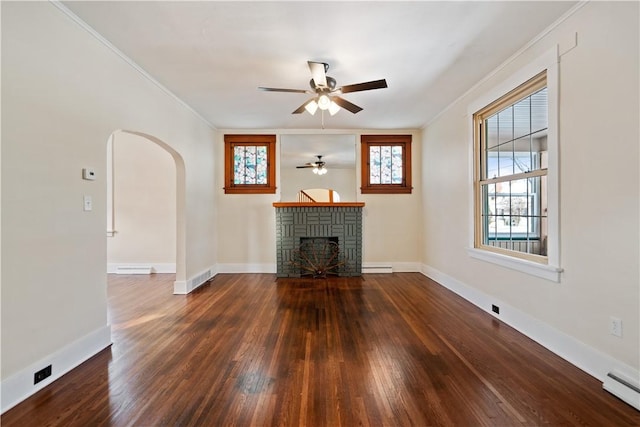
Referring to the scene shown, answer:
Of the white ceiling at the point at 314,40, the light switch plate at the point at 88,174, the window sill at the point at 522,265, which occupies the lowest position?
the window sill at the point at 522,265

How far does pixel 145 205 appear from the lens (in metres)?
5.54

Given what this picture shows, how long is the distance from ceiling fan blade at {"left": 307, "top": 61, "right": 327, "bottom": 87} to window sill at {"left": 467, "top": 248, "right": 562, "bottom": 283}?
8.45 feet

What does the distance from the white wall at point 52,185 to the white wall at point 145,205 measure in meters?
2.86

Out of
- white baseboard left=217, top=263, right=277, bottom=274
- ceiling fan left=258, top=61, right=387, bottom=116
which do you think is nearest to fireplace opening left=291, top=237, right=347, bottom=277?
white baseboard left=217, top=263, right=277, bottom=274

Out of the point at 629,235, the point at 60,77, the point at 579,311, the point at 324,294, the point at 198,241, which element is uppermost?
the point at 60,77

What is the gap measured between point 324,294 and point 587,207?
299 centimetres

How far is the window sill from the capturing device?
2.37 m


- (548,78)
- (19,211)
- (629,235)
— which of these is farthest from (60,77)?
(629,235)

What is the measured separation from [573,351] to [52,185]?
3.97 metres

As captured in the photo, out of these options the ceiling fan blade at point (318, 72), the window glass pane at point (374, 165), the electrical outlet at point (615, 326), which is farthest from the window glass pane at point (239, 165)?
the electrical outlet at point (615, 326)

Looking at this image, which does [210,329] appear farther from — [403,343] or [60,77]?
[60,77]

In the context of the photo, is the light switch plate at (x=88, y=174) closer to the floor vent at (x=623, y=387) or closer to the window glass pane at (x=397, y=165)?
the floor vent at (x=623, y=387)

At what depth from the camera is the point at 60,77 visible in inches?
83.1

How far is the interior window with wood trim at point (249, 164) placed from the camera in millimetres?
5508
